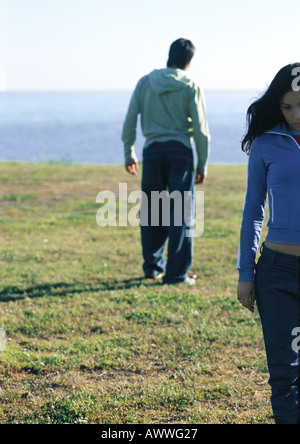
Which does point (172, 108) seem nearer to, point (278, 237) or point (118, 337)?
point (118, 337)

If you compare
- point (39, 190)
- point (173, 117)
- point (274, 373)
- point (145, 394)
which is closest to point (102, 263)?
point (173, 117)

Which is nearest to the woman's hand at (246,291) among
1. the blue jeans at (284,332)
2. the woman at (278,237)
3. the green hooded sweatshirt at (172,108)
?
the woman at (278,237)

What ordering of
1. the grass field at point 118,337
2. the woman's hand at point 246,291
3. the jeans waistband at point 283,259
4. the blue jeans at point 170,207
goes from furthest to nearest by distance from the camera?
the blue jeans at point 170,207 → the grass field at point 118,337 → the woman's hand at point 246,291 → the jeans waistband at point 283,259

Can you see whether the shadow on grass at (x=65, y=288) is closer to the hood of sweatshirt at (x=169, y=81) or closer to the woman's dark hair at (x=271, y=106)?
the hood of sweatshirt at (x=169, y=81)

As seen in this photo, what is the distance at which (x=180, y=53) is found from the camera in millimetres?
5746

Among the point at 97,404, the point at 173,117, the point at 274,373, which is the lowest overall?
the point at 97,404

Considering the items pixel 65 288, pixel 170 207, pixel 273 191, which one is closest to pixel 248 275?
pixel 273 191

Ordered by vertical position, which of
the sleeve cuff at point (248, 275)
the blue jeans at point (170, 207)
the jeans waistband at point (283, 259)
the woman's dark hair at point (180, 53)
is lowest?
the blue jeans at point (170, 207)

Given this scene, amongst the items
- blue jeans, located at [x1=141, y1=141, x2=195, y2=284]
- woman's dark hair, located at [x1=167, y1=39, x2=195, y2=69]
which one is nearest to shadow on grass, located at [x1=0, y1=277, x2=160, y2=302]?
blue jeans, located at [x1=141, y1=141, x2=195, y2=284]

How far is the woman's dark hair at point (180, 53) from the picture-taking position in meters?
5.68

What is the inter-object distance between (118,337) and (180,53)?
9.24ft

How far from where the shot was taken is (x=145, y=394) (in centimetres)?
368

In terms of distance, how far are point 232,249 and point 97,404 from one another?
4259mm
